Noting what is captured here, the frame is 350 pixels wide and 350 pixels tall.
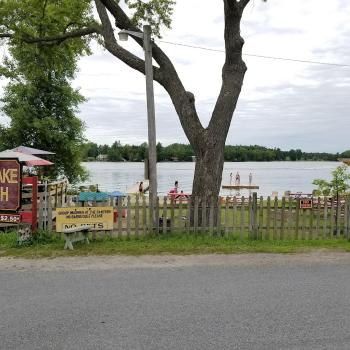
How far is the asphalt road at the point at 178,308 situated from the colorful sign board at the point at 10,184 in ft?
8.86

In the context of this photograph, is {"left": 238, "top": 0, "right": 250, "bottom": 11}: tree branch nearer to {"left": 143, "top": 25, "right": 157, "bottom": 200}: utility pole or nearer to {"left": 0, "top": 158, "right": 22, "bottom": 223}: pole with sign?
{"left": 143, "top": 25, "right": 157, "bottom": 200}: utility pole

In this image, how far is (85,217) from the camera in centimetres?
1039

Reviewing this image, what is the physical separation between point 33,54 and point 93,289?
13.2 metres

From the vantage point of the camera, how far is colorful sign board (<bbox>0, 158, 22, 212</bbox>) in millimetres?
10133

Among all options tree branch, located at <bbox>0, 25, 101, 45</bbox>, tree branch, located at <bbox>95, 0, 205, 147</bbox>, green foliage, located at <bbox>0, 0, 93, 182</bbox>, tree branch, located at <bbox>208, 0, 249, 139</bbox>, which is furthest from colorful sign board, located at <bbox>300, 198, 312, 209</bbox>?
green foliage, located at <bbox>0, 0, 93, 182</bbox>

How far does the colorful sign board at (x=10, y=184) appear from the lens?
33.2 ft

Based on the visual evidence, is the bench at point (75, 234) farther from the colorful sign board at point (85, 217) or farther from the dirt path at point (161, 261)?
the dirt path at point (161, 261)

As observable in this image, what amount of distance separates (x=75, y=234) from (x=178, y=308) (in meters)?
4.81

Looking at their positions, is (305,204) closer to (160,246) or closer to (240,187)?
(160,246)

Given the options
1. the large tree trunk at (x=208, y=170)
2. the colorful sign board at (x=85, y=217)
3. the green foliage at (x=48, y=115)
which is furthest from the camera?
the green foliage at (x=48, y=115)

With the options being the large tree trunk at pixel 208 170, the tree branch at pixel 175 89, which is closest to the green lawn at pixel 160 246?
the large tree trunk at pixel 208 170

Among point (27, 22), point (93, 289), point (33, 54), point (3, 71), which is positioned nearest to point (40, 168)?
point (3, 71)

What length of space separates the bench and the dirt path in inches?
32.1

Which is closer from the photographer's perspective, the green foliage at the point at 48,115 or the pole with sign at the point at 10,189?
the pole with sign at the point at 10,189
